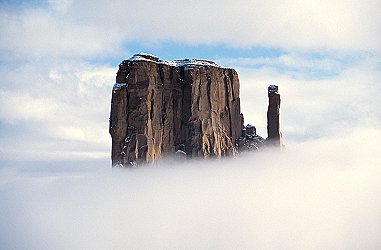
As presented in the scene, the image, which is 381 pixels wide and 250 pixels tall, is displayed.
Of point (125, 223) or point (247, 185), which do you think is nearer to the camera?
point (125, 223)

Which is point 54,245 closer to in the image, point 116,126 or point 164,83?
point 116,126

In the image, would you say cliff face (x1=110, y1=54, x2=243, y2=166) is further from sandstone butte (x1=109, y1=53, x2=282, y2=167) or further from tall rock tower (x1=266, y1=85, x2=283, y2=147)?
tall rock tower (x1=266, y1=85, x2=283, y2=147)

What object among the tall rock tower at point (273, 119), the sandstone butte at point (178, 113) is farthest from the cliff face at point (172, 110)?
the tall rock tower at point (273, 119)

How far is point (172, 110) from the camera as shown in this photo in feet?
333

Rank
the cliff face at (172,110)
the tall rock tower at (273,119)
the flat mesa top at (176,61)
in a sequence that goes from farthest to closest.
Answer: the tall rock tower at (273,119) < the flat mesa top at (176,61) < the cliff face at (172,110)

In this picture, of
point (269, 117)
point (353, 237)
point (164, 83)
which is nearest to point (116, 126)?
point (164, 83)

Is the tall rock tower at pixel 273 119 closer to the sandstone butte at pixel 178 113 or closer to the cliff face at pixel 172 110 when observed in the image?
the sandstone butte at pixel 178 113

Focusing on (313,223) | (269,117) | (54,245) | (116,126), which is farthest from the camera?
(269,117)

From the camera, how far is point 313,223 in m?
106

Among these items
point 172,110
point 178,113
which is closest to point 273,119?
point 178,113

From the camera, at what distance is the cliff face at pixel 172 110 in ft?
303

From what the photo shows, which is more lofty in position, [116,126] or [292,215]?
[116,126]

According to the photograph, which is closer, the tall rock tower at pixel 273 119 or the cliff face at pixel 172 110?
the cliff face at pixel 172 110

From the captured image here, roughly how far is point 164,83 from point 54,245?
33.8 metres
